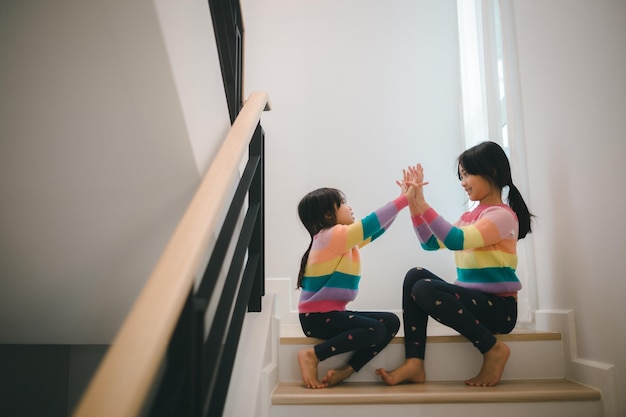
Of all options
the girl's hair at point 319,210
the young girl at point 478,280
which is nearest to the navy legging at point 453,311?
the young girl at point 478,280

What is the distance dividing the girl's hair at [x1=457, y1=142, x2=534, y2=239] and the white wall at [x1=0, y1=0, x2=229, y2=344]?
101 centimetres

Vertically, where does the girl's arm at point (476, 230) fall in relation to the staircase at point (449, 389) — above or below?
above

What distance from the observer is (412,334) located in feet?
5.74

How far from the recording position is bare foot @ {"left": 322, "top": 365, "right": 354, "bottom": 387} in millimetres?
1672

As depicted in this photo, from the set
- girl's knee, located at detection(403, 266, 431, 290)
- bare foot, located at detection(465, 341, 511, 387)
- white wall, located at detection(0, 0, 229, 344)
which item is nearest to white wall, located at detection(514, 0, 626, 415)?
bare foot, located at detection(465, 341, 511, 387)

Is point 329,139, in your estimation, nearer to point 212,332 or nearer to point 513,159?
point 513,159

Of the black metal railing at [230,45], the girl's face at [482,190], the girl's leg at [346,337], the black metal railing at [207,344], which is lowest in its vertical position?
the girl's leg at [346,337]

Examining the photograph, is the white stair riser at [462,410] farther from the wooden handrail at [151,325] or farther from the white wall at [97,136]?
the wooden handrail at [151,325]

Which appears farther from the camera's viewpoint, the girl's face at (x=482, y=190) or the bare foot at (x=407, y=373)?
the girl's face at (x=482, y=190)

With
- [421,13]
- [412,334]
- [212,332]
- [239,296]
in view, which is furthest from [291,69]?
[212,332]

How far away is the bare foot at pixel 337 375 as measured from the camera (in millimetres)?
1672

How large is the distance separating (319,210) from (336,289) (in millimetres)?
332

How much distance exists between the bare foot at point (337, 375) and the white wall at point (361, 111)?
110 centimetres

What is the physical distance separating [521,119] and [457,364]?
1.11 meters
